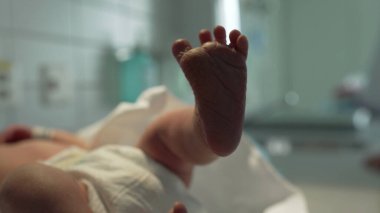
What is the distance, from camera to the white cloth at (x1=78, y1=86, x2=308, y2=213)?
1.67 feet

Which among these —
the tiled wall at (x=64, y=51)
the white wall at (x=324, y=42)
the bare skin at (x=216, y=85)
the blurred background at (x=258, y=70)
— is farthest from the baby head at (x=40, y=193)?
the white wall at (x=324, y=42)

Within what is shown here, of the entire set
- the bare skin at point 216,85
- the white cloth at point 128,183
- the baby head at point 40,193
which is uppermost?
the bare skin at point 216,85

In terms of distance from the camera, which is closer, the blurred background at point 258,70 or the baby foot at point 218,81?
the baby foot at point 218,81

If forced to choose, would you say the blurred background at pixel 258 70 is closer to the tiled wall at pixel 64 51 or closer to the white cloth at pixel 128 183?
the tiled wall at pixel 64 51

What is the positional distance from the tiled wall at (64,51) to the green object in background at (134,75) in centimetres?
3

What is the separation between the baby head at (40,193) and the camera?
12.7 inches

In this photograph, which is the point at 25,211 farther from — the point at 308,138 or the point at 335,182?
the point at 308,138

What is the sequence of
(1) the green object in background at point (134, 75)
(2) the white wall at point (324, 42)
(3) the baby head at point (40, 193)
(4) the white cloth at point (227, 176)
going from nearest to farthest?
(3) the baby head at point (40, 193)
(4) the white cloth at point (227, 176)
(1) the green object in background at point (134, 75)
(2) the white wall at point (324, 42)

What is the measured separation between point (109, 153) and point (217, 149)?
155mm

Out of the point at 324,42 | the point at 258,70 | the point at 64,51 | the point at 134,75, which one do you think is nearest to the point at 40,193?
the point at 64,51

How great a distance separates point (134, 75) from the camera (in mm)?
1186

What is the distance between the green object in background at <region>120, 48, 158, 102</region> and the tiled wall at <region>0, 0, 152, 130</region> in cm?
3

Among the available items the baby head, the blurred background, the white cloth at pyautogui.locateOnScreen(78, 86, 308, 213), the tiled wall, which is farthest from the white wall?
the baby head

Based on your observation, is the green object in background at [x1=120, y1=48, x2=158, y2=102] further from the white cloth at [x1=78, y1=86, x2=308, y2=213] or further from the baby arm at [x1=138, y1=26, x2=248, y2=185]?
the baby arm at [x1=138, y1=26, x2=248, y2=185]
